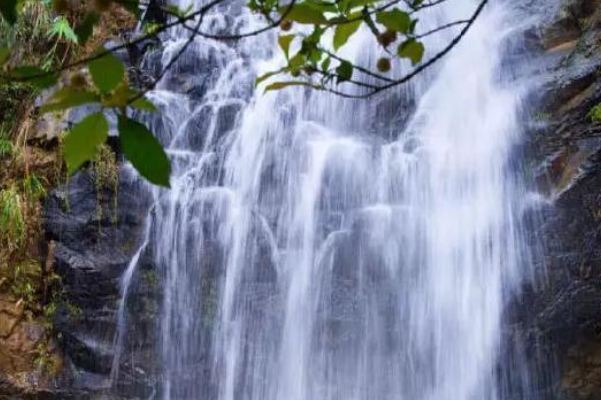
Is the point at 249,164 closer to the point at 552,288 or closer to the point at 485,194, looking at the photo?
the point at 485,194

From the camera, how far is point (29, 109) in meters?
7.26

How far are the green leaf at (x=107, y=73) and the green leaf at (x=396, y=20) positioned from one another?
0.47m

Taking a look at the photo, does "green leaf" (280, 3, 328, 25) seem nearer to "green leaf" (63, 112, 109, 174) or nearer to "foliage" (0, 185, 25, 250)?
"green leaf" (63, 112, 109, 174)

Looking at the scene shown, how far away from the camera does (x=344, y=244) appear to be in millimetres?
6395

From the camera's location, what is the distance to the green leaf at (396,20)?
1.08m

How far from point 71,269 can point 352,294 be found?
111 inches

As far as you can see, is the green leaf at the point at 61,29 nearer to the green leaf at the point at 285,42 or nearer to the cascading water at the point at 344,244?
the cascading water at the point at 344,244

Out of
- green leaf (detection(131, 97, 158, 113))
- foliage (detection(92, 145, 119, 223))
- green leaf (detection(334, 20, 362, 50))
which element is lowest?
green leaf (detection(131, 97, 158, 113))

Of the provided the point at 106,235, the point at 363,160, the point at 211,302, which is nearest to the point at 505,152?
the point at 363,160

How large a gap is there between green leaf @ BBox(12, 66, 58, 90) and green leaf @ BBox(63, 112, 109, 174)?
0.39 feet

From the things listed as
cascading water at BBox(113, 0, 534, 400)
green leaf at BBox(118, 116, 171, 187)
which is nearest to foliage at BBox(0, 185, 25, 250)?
cascading water at BBox(113, 0, 534, 400)

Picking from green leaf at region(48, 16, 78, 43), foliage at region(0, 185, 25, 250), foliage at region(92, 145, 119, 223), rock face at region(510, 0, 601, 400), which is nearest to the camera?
rock face at region(510, 0, 601, 400)

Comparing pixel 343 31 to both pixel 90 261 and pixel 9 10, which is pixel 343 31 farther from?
pixel 90 261

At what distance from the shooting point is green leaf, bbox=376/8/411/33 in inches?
42.4
